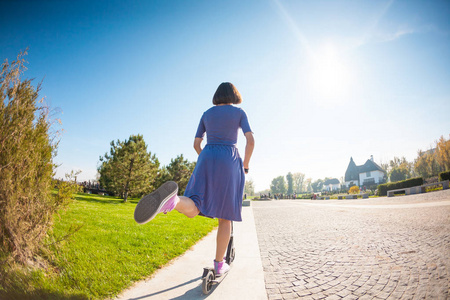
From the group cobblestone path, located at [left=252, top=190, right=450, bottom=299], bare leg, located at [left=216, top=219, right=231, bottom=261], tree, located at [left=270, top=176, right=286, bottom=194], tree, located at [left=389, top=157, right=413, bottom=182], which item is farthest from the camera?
tree, located at [left=270, top=176, right=286, bottom=194]

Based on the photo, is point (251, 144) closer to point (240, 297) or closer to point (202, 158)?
point (202, 158)

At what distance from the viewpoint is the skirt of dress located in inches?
74.5

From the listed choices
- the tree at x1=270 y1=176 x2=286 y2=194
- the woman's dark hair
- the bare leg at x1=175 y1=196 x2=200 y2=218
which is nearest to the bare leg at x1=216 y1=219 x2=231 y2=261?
the bare leg at x1=175 y1=196 x2=200 y2=218

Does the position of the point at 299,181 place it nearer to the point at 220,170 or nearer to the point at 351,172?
the point at 351,172

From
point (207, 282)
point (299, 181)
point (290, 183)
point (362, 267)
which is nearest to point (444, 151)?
point (362, 267)

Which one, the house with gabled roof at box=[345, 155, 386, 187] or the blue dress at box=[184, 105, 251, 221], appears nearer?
the blue dress at box=[184, 105, 251, 221]

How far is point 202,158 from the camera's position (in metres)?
2.05

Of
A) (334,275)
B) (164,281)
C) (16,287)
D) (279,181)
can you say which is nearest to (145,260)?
(164,281)

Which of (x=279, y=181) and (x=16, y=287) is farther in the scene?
(x=279, y=181)

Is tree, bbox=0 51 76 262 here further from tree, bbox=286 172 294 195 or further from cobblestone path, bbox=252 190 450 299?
tree, bbox=286 172 294 195

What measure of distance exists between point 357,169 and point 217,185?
83744 mm

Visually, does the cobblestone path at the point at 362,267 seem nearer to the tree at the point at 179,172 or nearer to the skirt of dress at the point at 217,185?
the skirt of dress at the point at 217,185

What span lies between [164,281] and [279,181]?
117 m

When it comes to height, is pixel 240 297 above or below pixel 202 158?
below
